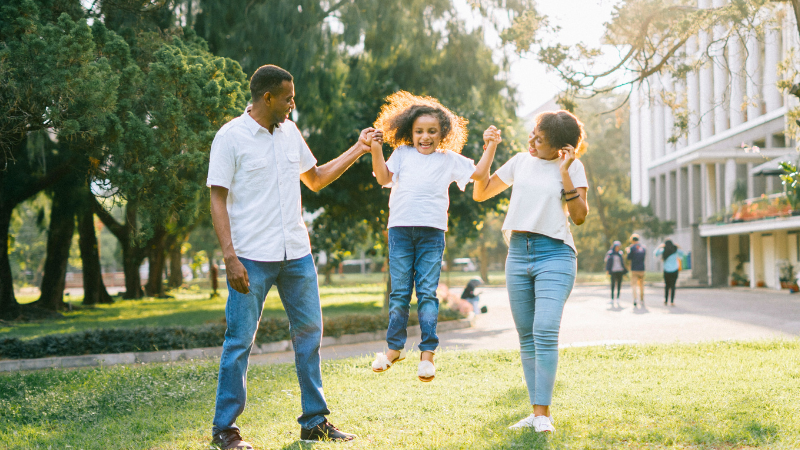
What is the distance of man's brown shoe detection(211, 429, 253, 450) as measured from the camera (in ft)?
13.9

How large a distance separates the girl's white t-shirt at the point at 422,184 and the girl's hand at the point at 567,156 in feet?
2.25

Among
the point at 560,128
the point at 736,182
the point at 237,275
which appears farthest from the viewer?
the point at 736,182

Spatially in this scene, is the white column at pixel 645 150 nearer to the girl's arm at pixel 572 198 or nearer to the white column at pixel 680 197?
the white column at pixel 680 197

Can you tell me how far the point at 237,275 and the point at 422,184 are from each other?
147cm

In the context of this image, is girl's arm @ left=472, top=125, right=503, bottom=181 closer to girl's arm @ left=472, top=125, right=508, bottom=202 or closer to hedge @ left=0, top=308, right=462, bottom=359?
girl's arm @ left=472, top=125, right=508, bottom=202

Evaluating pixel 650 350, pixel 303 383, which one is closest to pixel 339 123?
pixel 650 350

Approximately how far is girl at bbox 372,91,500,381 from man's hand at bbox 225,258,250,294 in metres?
1.07

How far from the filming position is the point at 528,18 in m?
10.8

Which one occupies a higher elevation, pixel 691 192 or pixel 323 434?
pixel 691 192

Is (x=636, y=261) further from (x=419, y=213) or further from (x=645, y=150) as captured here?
(x=645, y=150)

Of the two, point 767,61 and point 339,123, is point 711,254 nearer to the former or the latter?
point 767,61

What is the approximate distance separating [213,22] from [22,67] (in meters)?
5.49

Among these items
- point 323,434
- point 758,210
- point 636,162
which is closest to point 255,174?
point 323,434

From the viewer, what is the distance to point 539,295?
4586 millimetres
